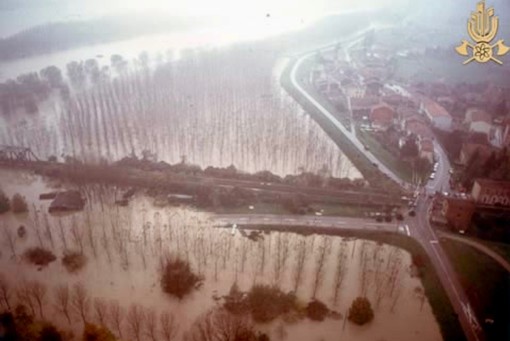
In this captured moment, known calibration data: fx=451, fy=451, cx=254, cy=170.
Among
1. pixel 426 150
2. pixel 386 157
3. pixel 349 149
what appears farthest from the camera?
pixel 349 149

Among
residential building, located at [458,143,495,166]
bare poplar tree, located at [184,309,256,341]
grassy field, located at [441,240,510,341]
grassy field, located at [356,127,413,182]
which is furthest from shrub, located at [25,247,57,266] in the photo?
residential building, located at [458,143,495,166]

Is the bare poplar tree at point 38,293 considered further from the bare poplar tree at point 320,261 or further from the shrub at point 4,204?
the bare poplar tree at point 320,261

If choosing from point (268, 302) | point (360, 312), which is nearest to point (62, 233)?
point (268, 302)

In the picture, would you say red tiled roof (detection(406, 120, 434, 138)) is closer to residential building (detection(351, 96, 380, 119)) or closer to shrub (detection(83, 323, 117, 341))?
residential building (detection(351, 96, 380, 119))

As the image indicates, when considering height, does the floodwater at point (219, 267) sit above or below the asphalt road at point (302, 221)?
below

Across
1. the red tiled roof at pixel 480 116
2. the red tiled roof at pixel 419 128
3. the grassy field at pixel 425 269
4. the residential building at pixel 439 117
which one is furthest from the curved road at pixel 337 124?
the red tiled roof at pixel 480 116

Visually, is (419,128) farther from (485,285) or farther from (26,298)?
(26,298)

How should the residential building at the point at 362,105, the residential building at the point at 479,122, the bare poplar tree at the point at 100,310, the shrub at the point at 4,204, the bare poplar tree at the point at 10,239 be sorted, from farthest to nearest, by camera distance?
the residential building at the point at 362,105 < the residential building at the point at 479,122 < the shrub at the point at 4,204 < the bare poplar tree at the point at 10,239 < the bare poplar tree at the point at 100,310
